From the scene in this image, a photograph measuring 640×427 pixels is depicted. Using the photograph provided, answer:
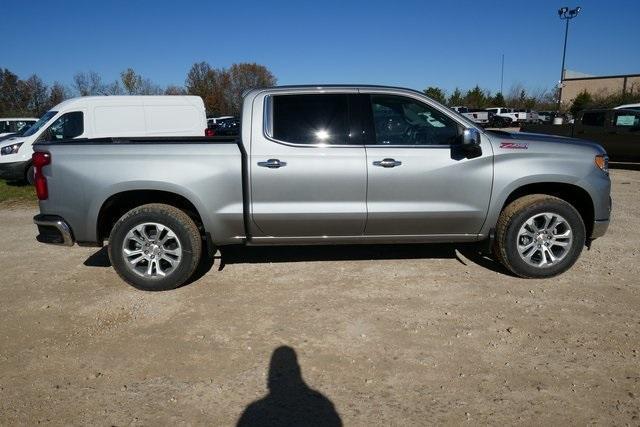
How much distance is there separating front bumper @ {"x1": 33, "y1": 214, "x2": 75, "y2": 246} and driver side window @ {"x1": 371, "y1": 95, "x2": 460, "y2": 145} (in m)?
3.06

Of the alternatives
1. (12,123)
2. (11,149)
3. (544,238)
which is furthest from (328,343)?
(12,123)

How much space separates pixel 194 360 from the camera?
3.29m

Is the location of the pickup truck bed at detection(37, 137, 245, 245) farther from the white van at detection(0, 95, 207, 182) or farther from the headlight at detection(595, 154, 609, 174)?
the white van at detection(0, 95, 207, 182)

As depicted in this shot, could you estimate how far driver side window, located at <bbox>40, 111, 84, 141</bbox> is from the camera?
11.4m

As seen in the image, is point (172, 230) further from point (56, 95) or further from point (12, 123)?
point (56, 95)

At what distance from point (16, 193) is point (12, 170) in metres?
0.96

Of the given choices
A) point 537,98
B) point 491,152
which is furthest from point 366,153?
point 537,98

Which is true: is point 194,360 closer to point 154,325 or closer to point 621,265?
point 154,325

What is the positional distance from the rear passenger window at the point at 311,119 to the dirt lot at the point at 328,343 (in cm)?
144

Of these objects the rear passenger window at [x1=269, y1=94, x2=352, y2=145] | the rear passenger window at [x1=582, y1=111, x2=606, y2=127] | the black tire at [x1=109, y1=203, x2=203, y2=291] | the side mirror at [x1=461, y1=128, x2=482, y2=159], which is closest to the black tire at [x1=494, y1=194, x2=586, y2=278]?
the side mirror at [x1=461, y1=128, x2=482, y2=159]

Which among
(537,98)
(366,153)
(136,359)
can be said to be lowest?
(136,359)

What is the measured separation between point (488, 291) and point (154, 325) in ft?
9.85

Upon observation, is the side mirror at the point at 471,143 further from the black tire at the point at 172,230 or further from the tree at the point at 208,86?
the tree at the point at 208,86

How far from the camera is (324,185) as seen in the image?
4.37 metres
